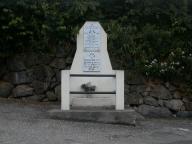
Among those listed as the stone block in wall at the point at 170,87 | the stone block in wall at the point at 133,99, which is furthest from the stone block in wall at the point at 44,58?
the stone block in wall at the point at 170,87

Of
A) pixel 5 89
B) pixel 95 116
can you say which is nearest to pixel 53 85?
pixel 5 89

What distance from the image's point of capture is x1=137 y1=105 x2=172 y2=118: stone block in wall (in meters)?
14.5

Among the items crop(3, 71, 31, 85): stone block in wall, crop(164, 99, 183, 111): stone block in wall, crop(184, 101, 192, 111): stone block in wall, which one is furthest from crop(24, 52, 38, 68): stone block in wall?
crop(184, 101, 192, 111): stone block in wall

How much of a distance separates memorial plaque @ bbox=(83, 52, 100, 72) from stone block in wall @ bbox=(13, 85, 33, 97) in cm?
331

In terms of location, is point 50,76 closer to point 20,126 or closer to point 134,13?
point 134,13

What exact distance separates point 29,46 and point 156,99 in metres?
3.80

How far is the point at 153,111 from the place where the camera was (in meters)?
14.6

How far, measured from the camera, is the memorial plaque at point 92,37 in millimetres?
11711

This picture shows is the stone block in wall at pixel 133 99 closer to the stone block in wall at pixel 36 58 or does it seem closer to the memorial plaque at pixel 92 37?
the stone block in wall at pixel 36 58

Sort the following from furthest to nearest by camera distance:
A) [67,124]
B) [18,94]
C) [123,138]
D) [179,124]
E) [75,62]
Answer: [18,94] → [179,124] → [75,62] → [67,124] → [123,138]

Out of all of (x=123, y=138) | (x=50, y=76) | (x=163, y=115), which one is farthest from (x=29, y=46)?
(x=123, y=138)

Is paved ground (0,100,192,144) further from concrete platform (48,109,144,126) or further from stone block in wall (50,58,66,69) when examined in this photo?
stone block in wall (50,58,66,69)

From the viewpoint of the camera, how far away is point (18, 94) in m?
14.5

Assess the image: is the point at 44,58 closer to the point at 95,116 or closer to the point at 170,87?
the point at 170,87
